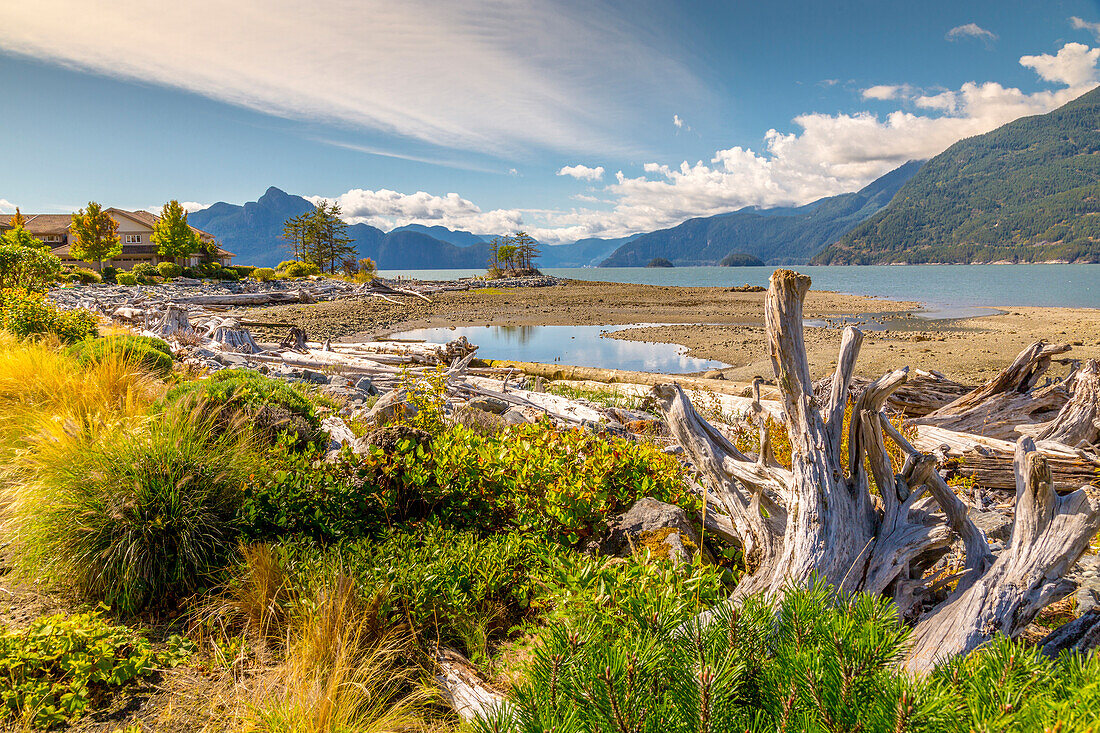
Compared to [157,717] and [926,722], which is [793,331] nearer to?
[926,722]

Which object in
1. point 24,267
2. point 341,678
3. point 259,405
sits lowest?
point 341,678

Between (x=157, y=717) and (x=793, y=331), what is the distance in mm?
4324

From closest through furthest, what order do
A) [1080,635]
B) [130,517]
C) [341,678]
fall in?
[1080,635], [341,678], [130,517]

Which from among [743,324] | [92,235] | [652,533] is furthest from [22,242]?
[652,533]

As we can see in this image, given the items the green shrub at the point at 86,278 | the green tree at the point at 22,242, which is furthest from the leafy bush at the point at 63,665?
the green shrub at the point at 86,278

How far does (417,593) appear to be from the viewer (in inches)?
140

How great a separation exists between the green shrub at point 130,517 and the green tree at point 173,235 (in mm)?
65406

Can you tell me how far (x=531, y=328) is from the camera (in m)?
Result: 31.8

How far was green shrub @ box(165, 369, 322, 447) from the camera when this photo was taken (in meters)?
5.63

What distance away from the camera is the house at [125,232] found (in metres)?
69.1

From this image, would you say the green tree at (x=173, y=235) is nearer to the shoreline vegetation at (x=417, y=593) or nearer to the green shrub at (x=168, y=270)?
the green shrub at (x=168, y=270)

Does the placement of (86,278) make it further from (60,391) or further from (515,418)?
(515,418)

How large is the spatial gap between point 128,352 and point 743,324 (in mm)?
29656

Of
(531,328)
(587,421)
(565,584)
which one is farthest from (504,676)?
(531,328)
